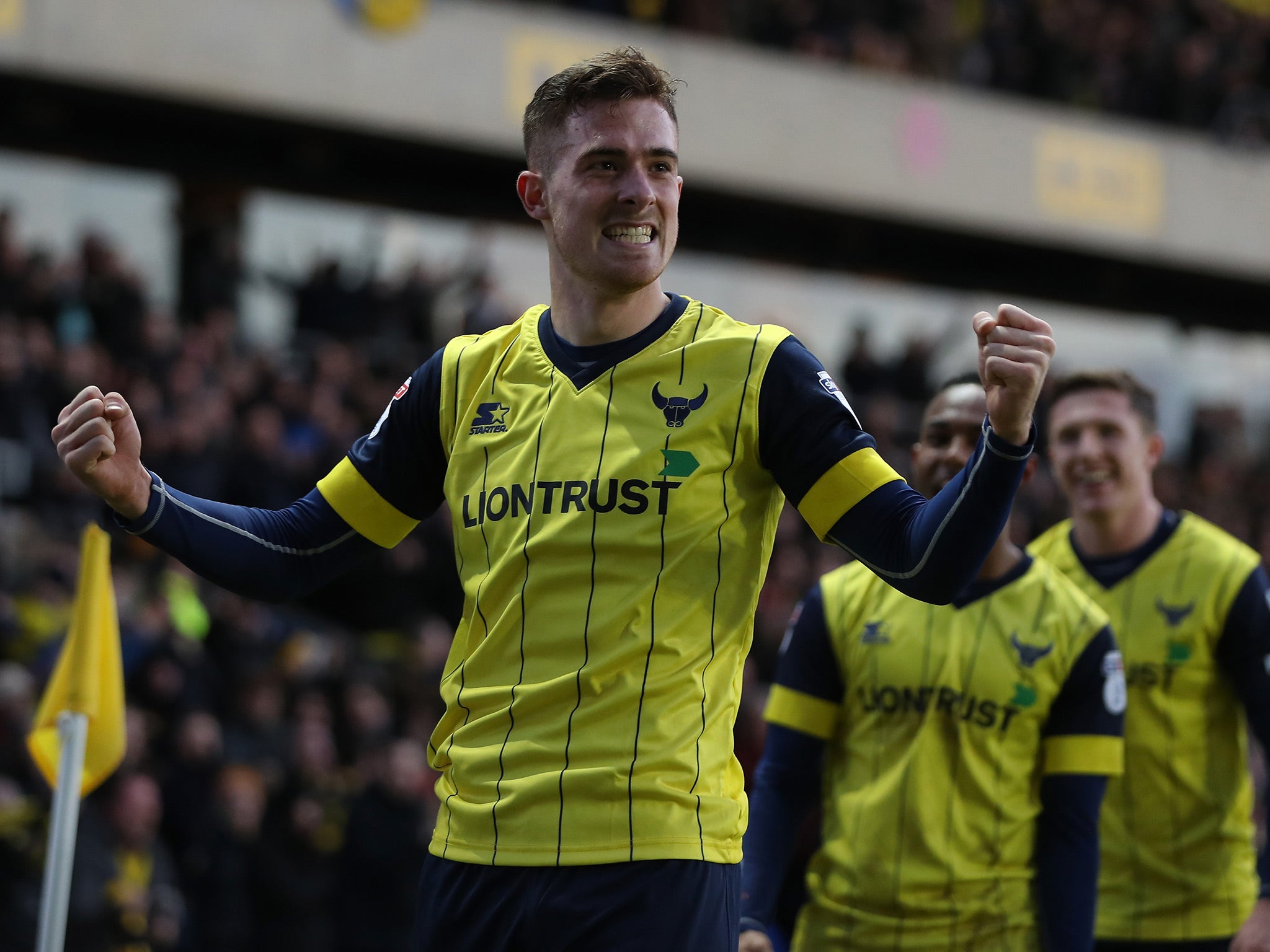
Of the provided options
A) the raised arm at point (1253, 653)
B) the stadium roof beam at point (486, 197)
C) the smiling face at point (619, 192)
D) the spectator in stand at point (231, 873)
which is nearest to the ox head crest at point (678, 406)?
the smiling face at point (619, 192)

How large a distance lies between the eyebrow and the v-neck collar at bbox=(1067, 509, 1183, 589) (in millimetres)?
2406

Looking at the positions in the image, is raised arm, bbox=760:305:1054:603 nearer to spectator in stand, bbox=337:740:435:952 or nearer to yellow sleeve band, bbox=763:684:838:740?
yellow sleeve band, bbox=763:684:838:740

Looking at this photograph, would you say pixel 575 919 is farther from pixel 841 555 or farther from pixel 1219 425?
pixel 1219 425

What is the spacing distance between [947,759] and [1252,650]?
43.1 inches

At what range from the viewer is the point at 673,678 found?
2.74m

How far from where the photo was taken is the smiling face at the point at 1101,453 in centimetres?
470

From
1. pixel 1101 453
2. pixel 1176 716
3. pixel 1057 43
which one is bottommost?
pixel 1176 716

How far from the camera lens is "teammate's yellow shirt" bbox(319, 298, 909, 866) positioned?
2707mm

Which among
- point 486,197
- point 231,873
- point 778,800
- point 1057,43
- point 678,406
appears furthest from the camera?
point 1057,43

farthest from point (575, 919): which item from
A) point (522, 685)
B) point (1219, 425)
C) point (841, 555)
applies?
point (1219, 425)

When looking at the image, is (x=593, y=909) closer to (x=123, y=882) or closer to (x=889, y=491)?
(x=889, y=491)

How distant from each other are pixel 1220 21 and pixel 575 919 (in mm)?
22201

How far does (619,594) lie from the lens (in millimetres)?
2764

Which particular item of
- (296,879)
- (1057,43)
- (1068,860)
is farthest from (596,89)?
(1057,43)
